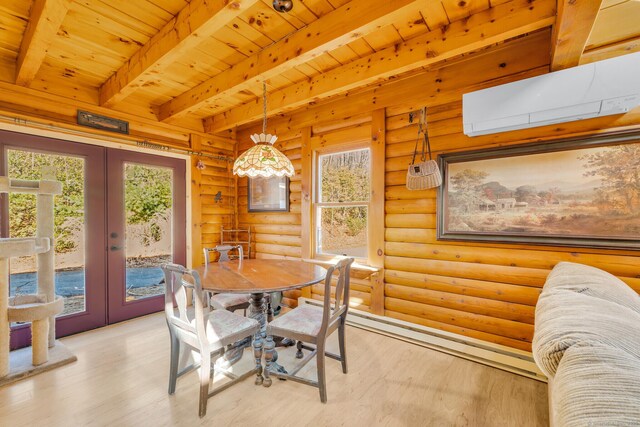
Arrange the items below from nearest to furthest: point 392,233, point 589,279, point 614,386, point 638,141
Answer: point 614,386
point 589,279
point 638,141
point 392,233

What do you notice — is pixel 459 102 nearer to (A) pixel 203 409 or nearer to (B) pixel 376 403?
(B) pixel 376 403

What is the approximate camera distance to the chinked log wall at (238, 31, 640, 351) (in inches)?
84.3

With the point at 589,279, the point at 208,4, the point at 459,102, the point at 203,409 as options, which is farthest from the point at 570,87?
the point at 203,409

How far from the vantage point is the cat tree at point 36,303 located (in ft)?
6.75

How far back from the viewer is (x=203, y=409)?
68.8 inches

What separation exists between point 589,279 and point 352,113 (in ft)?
8.22

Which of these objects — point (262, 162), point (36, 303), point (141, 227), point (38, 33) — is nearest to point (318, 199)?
point (262, 162)

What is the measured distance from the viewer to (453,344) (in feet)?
8.29

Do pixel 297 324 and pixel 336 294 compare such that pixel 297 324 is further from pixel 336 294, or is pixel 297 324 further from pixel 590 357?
pixel 590 357

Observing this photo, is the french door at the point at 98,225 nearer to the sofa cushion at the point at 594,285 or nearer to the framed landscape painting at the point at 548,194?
the framed landscape painting at the point at 548,194

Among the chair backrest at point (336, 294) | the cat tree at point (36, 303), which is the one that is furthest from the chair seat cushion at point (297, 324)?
the cat tree at point (36, 303)

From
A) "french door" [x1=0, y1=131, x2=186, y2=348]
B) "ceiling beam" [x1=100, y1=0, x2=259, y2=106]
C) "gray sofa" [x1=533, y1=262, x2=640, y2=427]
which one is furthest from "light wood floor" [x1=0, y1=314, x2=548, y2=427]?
"ceiling beam" [x1=100, y1=0, x2=259, y2=106]

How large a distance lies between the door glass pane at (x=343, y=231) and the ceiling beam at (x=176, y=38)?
218cm

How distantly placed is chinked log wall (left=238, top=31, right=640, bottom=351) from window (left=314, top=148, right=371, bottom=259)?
29 cm
